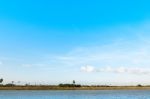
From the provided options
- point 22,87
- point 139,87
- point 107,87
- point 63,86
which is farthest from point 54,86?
point 139,87

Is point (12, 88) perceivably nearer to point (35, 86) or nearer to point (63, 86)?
point (35, 86)

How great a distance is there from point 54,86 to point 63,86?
15.9 feet

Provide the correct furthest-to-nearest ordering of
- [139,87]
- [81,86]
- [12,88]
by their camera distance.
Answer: [139,87], [81,86], [12,88]

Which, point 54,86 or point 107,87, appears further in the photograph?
point 107,87

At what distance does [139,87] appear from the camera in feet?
623

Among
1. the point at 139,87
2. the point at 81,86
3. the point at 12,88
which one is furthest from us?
the point at 139,87

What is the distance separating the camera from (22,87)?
16712 centimetres

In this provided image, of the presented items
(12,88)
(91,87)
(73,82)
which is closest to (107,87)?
(91,87)

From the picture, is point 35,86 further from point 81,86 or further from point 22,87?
point 81,86

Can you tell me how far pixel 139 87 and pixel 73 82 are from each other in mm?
41879

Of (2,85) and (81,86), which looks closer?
(2,85)

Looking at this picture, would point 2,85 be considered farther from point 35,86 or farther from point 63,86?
point 63,86

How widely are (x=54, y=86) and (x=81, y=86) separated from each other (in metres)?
14.9

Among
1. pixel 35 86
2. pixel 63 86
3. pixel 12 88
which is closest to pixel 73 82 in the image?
pixel 63 86
